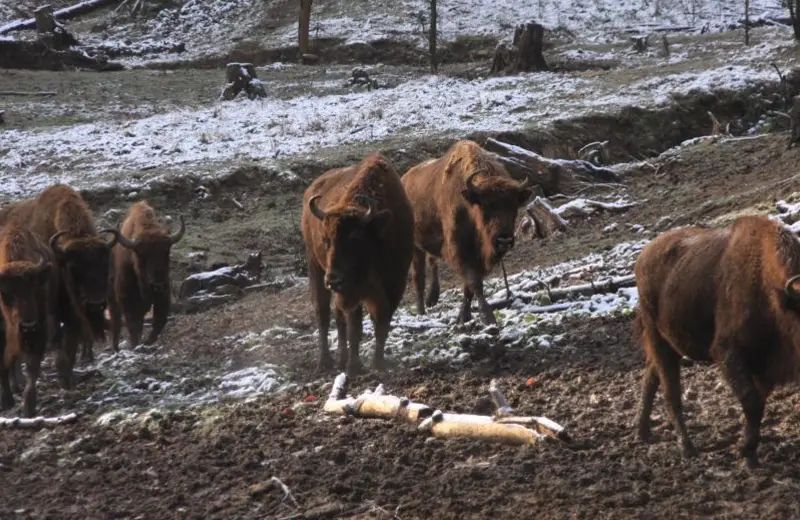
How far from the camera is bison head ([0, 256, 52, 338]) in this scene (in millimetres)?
10211

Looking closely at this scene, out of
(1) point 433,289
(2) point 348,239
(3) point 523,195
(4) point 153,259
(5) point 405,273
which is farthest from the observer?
(1) point 433,289

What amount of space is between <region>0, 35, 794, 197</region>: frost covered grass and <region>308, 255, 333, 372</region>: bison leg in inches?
416

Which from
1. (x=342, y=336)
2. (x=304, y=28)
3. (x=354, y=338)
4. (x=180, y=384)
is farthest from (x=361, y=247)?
(x=304, y=28)

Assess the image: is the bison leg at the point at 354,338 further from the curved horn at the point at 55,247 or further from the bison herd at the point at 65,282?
the curved horn at the point at 55,247

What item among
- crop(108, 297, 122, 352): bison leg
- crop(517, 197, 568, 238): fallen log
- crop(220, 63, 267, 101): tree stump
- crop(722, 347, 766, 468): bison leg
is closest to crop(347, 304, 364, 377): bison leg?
crop(108, 297, 122, 352): bison leg

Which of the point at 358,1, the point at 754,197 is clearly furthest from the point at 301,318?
the point at 358,1

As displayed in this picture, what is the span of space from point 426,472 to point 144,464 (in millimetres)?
2263

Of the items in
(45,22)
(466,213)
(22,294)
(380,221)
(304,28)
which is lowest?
(22,294)

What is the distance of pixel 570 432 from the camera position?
282 inches

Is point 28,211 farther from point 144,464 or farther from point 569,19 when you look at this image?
point 569,19

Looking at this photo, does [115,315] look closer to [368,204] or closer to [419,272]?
[419,272]

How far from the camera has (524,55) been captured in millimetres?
31219

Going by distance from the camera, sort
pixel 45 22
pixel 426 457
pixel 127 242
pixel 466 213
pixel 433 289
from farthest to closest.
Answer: pixel 45 22 → pixel 433 289 → pixel 127 242 → pixel 466 213 → pixel 426 457

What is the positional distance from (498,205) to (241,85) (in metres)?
20.6
